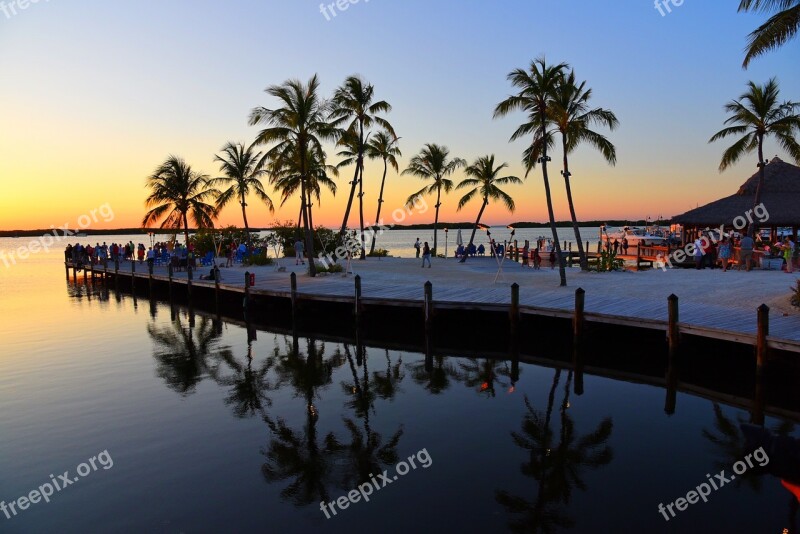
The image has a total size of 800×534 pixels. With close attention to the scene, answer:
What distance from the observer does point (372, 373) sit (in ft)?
52.2

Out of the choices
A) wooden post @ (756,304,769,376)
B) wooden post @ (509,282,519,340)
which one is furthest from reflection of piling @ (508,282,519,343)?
wooden post @ (756,304,769,376)

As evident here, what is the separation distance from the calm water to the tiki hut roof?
1041 inches

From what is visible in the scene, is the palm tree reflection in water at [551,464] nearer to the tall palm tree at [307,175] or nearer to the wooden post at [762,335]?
the wooden post at [762,335]

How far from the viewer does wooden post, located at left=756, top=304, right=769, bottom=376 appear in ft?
38.2

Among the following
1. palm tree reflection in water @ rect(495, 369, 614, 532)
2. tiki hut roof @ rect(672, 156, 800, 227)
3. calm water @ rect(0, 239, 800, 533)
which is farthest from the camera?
tiki hut roof @ rect(672, 156, 800, 227)

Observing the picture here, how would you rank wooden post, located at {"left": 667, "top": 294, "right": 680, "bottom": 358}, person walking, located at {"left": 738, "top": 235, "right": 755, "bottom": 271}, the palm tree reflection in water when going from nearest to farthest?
the palm tree reflection in water
wooden post, located at {"left": 667, "top": 294, "right": 680, "bottom": 358}
person walking, located at {"left": 738, "top": 235, "right": 755, "bottom": 271}

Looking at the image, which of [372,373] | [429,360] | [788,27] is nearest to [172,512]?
[372,373]

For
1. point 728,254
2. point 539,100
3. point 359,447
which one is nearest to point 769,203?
point 728,254

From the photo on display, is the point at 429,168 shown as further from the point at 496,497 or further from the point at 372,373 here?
the point at 496,497

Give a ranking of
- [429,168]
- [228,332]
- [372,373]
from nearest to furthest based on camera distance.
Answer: [372,373]
[228,332]
[429,168]

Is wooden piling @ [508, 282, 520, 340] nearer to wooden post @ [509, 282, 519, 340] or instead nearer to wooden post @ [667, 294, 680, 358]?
wooden post @ [509, 282, 519, 340]

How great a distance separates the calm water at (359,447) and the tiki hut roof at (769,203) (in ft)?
86.7

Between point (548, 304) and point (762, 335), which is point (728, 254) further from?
point (762, 335)

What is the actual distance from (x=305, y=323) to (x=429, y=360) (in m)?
8.61
